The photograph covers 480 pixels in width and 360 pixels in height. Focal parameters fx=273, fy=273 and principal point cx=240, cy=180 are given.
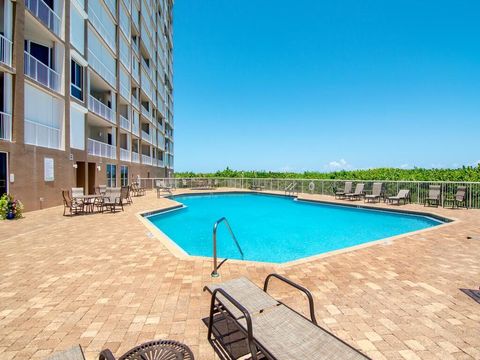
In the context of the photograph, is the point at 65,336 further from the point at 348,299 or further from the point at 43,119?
the point at 43,119

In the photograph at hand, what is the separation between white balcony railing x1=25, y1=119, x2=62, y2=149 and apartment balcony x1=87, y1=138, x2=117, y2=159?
3.54 meters

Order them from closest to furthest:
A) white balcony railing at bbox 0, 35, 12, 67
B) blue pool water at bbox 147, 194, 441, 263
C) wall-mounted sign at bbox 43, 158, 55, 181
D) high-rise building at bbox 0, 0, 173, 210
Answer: blue pool water at bbox 147, 194, 441, 263 < white balcony railing at bbox 0, 35, 12, 67 < high-rise building at bbox 0, 0, 173, 210 < wall-mounted sign at bbox 43, 158, 55, 181

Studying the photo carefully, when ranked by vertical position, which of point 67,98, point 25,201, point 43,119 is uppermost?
point 67,98

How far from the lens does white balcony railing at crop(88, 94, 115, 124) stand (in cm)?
1808

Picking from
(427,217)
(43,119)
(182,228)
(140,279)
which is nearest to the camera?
(140,279)

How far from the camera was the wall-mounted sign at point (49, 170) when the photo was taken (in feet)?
43.0

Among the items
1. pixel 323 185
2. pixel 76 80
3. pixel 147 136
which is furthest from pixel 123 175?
pixel 323 185

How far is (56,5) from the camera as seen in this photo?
A: 1429 centimetres

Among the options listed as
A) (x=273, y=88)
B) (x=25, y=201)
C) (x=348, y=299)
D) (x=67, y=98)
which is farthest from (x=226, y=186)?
(x=348, y=299)

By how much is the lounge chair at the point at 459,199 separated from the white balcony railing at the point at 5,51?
21167 mm

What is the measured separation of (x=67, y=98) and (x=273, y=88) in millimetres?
35111

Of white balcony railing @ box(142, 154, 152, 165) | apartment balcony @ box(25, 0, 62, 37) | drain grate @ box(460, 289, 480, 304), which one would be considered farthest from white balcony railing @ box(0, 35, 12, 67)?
white balcony railing @ box(142, 154, 152, 165)

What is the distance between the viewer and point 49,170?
529 inches

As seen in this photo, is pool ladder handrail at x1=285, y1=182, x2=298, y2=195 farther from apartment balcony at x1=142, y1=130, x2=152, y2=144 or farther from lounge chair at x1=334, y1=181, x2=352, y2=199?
apartment balcony at x1=142, y1=130, x2=152, y2=144
